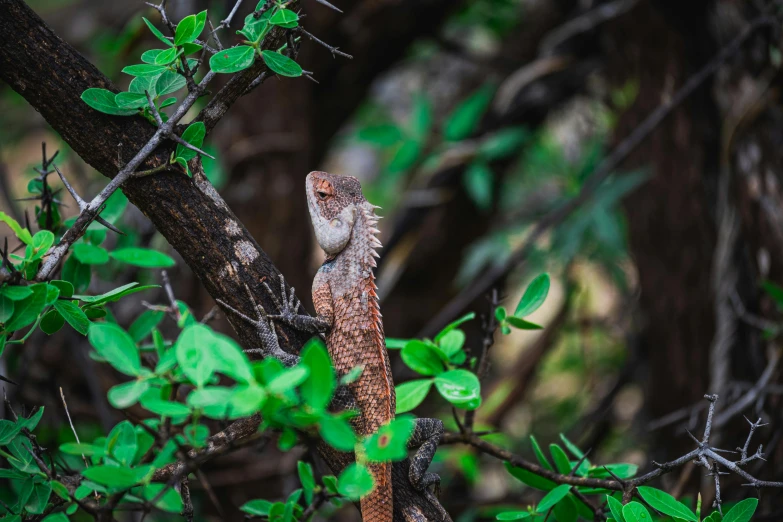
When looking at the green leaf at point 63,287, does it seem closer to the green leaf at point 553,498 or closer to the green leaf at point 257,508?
the green leaf at point 257,508

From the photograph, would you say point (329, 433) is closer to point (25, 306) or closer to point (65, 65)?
point (25, 306)

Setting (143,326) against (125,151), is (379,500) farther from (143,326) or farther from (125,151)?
(125,151)

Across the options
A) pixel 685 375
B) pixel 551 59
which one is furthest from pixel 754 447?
pixel 551 59

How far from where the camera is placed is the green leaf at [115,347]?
112cm

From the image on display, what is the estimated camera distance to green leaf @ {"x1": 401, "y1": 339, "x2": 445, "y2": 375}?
74.7 inches

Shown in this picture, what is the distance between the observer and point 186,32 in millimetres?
→ 1459

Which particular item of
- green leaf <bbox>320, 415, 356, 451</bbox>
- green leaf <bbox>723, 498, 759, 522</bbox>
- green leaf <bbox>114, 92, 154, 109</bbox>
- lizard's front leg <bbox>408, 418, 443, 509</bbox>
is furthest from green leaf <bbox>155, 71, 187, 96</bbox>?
green leaf <bbox>723, 498, 759, 522</bbox>

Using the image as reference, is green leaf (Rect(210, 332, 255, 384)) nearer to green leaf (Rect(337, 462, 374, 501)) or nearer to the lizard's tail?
green leaf (Rect(337, 462, 374, 501))

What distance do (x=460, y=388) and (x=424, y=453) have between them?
410 mm

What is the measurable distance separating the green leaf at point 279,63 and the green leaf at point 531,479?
137 centimetres

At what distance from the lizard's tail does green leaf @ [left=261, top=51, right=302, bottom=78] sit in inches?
44.4

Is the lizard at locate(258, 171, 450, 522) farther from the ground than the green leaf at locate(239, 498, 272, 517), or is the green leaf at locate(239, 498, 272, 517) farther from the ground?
the lizard at locate(258, 171, 450, 522)

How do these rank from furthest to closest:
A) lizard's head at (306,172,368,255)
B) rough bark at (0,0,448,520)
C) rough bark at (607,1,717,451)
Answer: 1. rough bark at (607,1,717,451)
2. lizard's head at (306,172,368,255)
3. rough bark at (0,0,448,520)

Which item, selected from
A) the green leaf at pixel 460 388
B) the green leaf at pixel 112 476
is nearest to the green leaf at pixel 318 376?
the green leaf at pixel 112 476
